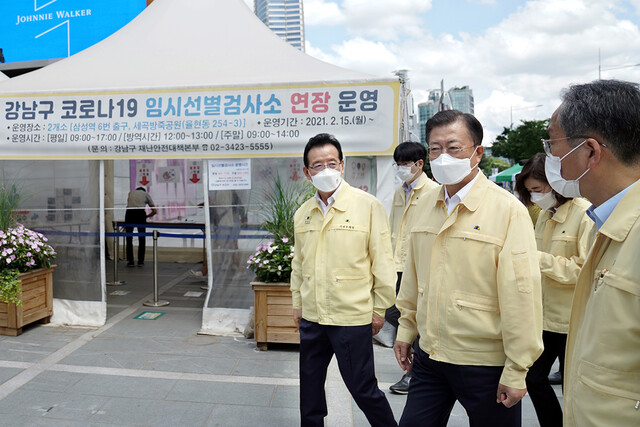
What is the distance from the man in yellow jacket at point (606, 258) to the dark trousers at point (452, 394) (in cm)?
53

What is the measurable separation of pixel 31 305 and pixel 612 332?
17.8 ft

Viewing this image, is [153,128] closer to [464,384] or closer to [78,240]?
[78,240]

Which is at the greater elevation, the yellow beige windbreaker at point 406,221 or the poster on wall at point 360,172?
the poster on wall at point 360,172

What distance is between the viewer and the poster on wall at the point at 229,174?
16.2 ft

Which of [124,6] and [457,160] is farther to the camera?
[124,6]

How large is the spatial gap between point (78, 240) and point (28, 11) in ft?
22.5

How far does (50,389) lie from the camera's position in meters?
3.61

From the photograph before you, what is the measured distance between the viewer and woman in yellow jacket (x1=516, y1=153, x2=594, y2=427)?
264 centimetres

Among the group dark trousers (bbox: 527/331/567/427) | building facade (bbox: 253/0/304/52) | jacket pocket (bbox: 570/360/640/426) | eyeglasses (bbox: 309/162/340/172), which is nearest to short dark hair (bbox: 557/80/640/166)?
jacket pocket (bbox: 570/360/640/426)

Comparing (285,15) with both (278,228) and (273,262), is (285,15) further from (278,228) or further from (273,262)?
(273,262)

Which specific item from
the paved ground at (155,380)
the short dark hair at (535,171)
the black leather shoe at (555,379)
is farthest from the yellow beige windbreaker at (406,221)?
the black leather shoe at (555,379)

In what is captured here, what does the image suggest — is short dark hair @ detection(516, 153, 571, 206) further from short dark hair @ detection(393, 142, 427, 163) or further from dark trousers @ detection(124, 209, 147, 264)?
dark trousers @ detection(124, 209, 147, 264)

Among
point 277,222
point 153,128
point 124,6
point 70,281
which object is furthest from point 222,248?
point 124,6

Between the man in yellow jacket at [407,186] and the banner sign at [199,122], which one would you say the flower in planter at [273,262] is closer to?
the banner sign at [199,122]
